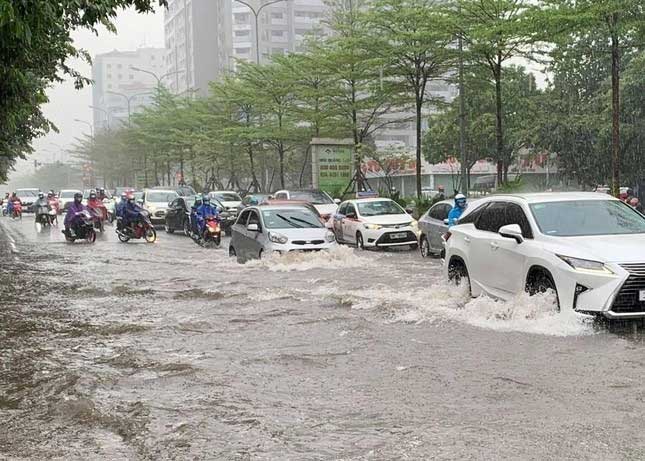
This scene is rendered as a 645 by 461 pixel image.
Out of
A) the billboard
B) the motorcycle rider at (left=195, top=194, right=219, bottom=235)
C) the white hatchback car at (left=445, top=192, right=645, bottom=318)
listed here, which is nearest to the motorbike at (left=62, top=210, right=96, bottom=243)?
the motorcycle rider at (left=195, top=194, right=219, bottom=235)

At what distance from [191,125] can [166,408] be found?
4689 centimetres

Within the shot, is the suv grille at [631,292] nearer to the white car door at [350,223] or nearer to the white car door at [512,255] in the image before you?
the white car door at [512,255]

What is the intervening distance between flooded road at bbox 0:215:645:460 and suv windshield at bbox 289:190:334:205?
568 inches

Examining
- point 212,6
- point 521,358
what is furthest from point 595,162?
point 212,6

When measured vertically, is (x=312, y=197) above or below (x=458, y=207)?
above

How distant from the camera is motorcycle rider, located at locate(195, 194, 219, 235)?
22016 mm

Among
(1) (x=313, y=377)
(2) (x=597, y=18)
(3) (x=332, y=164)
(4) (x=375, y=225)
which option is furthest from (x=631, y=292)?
(3) (x=332, y=164)

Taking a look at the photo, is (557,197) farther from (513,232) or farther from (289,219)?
(289,219)

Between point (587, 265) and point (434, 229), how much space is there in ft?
32.4

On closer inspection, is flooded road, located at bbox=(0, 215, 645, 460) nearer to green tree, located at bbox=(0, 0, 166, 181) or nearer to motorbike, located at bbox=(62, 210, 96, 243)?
green tree, located at bbox=(0, 0, 166, 181)

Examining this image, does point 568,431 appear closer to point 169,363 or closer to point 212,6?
point 169,363

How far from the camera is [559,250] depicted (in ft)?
25.5

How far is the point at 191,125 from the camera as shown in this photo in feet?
168

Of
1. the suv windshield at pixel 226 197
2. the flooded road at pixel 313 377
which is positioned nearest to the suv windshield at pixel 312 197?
the suv windshield at pixel 226 197
